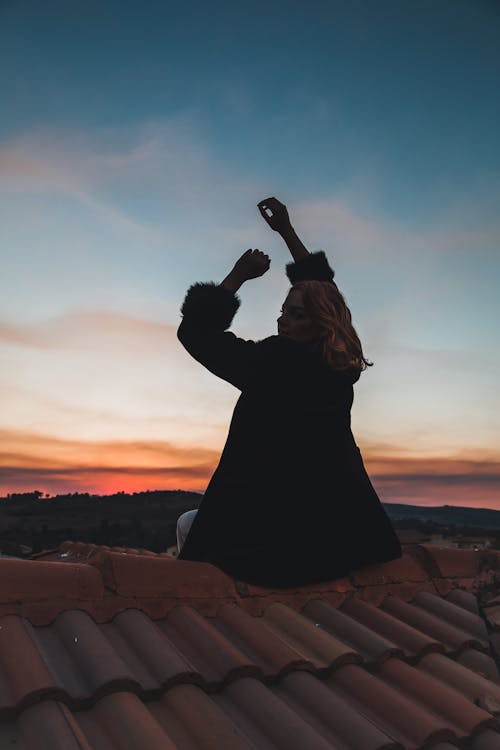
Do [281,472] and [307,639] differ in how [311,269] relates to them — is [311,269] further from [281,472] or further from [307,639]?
[307,639]

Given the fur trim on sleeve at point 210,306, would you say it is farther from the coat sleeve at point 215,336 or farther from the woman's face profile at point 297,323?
the woman's face profile at point 297,323

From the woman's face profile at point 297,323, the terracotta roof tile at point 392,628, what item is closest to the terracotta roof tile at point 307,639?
the terracotta roof tile at point 392,628

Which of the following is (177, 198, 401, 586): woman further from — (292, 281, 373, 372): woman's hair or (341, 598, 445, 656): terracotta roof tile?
(341, 598, 445, 656): terracotta roof tile

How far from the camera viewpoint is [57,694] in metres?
1.72

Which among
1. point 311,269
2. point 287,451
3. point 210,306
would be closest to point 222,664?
point 287,451

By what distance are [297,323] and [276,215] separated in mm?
907

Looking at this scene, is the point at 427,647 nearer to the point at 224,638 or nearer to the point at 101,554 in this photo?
the point at 224,638

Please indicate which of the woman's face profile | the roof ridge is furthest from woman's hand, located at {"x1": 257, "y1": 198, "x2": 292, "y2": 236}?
the roof ridge

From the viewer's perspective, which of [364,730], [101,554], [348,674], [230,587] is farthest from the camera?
[230,587]

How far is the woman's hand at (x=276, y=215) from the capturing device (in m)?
3.82

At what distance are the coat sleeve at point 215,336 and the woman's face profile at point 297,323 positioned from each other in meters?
0.20

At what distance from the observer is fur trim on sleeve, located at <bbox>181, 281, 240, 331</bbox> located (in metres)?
3.13

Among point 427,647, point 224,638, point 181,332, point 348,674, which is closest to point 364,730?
point 348,674

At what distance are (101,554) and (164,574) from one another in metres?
0.25
